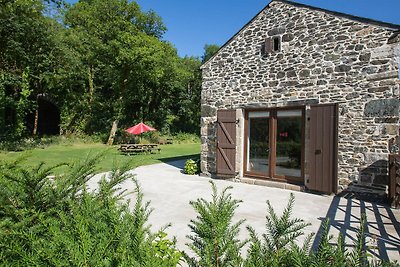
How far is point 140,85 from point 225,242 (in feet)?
78.7

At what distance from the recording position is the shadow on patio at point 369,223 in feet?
11.4

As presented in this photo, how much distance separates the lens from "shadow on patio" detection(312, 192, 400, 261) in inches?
137

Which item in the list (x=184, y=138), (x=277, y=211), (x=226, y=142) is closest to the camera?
(x=277, y=211)

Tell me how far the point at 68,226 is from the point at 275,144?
697 cm

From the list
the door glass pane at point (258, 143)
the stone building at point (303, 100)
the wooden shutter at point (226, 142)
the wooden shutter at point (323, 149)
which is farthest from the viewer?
the wooden shutter at point (226, 142)

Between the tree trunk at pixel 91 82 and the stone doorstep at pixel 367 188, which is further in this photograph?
the tree trunk at pixel 91 82

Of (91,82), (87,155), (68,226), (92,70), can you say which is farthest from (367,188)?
(92,70)

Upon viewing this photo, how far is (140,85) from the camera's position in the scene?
2414 centimetres

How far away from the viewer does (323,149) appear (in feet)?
21.3

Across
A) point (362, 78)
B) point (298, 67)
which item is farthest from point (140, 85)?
point (362, 78)

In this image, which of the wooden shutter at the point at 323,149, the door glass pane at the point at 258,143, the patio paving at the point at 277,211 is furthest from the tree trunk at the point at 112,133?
the wooden shutter at the point at 323,149

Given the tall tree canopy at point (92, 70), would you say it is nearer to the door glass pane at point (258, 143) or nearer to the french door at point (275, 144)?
the door glass pane at point (258, 143)

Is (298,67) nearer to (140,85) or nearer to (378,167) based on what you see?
(378,167)

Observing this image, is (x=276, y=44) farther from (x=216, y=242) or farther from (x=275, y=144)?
(x=216, y=242)
